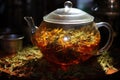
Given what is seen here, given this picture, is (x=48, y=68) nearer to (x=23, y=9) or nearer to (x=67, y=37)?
(x=67, y=37)

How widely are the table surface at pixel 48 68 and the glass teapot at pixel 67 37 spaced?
41 mm

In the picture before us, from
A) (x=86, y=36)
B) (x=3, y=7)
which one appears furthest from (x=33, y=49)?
(x=3, y=7)

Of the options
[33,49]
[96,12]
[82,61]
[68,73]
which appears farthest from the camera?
[96,12]

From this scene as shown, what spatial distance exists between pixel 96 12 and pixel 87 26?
430 millimetres

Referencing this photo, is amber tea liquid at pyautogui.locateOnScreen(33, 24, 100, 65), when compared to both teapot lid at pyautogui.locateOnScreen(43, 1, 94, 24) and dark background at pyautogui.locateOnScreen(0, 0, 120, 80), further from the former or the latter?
dark background at pyautogui.locateOnScreen(0, 0, 120, 80)

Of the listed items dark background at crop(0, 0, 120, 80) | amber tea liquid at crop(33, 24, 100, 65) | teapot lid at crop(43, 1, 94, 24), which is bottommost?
dark background at crop(0, 0, 120, 80)

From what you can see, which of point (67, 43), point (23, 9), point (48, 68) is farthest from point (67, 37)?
point (23, 9)

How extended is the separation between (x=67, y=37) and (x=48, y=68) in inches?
5.2

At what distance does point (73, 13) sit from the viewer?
92 centimetres

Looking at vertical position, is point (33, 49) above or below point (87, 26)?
below

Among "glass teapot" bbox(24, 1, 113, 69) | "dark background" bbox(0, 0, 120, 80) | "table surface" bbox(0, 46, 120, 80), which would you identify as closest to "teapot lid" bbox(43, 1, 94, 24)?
"glass teapot" bbox(24, 1, 113, 69)

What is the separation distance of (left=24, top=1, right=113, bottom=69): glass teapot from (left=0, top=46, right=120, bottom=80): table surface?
0.04 m

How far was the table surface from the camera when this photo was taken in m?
0.84

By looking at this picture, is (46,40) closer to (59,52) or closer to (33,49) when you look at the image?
(59,52)
